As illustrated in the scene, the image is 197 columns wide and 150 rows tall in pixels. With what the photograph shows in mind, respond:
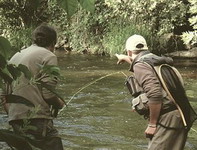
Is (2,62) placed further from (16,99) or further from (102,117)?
(102,117)

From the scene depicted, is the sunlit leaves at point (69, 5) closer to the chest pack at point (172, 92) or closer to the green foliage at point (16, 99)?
the green foliage at point (16, 99)

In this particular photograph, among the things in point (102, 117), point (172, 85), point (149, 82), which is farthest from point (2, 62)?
point (102, 117)

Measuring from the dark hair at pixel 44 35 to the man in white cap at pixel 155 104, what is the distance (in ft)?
3.09

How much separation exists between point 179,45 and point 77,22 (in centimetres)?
625

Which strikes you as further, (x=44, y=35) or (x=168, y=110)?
(x=168, y=110)

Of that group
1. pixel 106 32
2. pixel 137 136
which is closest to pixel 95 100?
pixel 137 136

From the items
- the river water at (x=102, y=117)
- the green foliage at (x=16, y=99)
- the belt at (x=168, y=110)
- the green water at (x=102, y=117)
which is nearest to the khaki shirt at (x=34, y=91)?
the belt at (x=168, y=110)

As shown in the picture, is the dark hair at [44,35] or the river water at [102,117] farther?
the river water at [102,117]

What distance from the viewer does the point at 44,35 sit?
145 inches

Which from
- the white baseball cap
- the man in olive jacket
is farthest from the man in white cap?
the man in olive jacket

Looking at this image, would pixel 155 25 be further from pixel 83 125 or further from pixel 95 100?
pixel 83 125

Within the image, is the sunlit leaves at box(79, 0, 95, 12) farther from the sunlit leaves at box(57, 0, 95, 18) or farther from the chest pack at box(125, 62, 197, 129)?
the chest pack at box(125, 62, 197, 129)

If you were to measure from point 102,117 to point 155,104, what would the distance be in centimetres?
525

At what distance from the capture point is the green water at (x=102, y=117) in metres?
7.45
